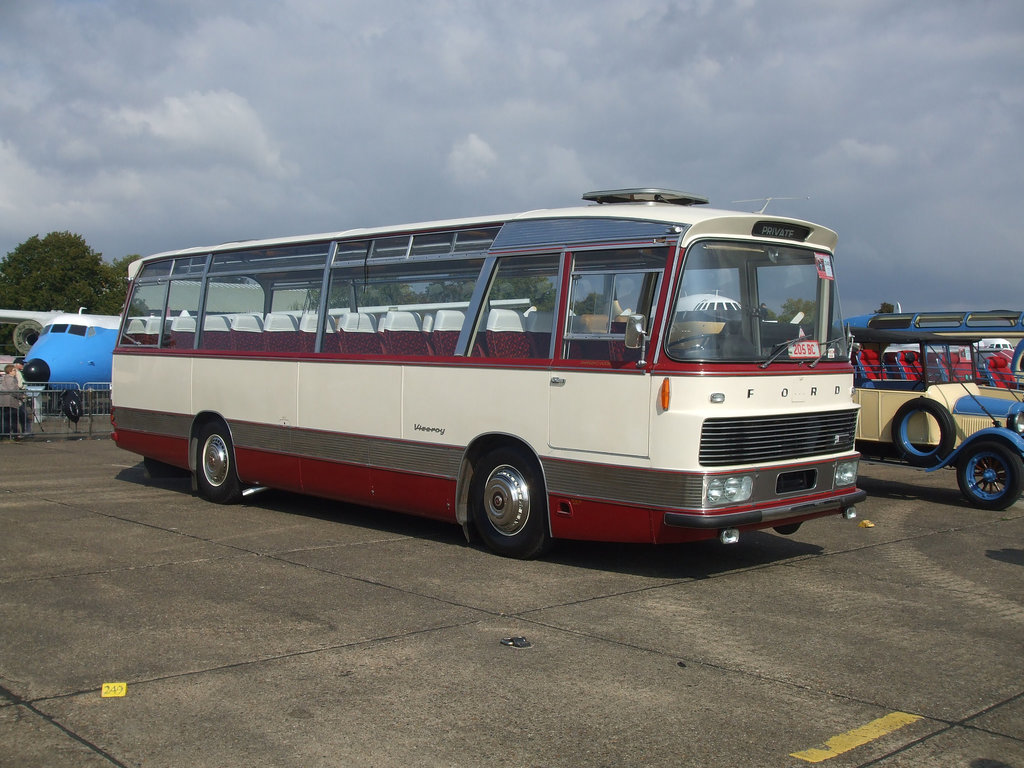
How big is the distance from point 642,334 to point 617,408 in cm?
64

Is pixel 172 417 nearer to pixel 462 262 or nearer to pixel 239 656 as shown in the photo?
pixel 462 262

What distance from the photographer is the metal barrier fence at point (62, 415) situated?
72.9ft

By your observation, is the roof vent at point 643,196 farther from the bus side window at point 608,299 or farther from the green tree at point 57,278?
the green tree at point 57,278

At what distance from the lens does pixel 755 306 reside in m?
8.52

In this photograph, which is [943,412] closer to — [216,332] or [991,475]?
[991,475]

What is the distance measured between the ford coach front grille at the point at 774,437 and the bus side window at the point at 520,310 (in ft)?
5.68

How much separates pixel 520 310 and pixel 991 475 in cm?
760

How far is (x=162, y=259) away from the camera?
1406 cm

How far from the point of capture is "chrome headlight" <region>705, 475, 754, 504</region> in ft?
25.7

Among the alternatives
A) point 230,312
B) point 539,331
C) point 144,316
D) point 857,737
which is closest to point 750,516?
point 539,331

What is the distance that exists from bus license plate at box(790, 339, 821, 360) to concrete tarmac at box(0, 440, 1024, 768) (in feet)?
6.09

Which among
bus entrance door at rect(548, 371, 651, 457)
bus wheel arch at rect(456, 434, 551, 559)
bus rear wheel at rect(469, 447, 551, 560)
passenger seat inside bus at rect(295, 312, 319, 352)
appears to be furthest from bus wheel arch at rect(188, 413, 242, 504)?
bus entrance door at rect(548, 371, 651, 457)

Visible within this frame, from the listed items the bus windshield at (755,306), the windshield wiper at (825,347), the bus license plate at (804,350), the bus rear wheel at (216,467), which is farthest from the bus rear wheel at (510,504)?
the bus rear wheel at (216,467)

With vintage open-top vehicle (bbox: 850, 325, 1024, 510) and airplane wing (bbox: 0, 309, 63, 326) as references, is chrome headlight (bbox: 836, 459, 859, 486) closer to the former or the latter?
vintage open-top vehicle (bbox: 850, 325, 1024, 510)
